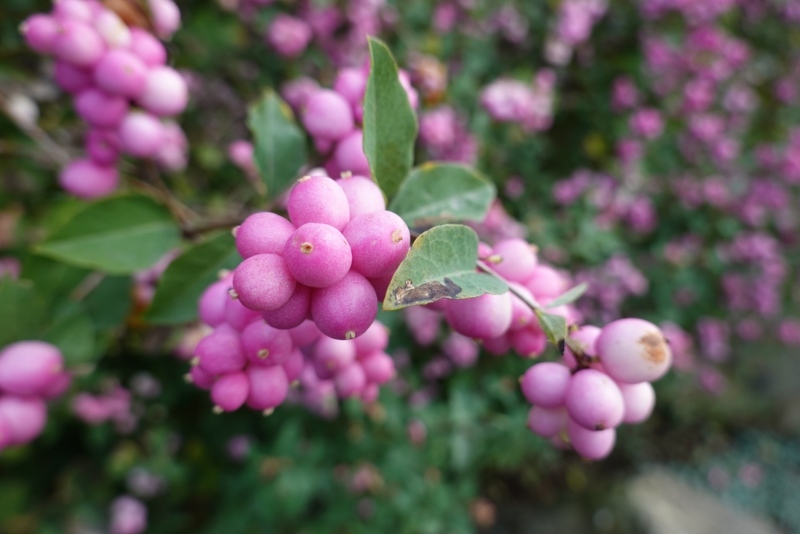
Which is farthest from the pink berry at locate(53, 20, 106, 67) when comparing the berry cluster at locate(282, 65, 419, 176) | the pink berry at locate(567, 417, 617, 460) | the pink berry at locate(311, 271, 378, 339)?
the pink berry at locate(567, 417, 617, 460)

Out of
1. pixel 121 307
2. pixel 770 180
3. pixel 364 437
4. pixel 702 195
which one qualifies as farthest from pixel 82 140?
pixel 770 180

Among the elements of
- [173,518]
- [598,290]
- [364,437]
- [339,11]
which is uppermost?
[339,11]

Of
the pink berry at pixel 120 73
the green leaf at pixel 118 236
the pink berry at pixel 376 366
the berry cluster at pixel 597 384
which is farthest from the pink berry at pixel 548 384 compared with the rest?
the pink berry at pixel 120 73

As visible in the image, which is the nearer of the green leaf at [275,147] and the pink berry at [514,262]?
the pink berry at [514,262]

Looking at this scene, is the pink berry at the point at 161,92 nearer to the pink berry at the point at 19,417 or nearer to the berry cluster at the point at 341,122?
the berry cluster at the point at 341,122

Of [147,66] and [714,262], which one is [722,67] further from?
[147,66]

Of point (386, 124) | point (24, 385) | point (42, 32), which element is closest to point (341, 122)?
point (386, 124)
